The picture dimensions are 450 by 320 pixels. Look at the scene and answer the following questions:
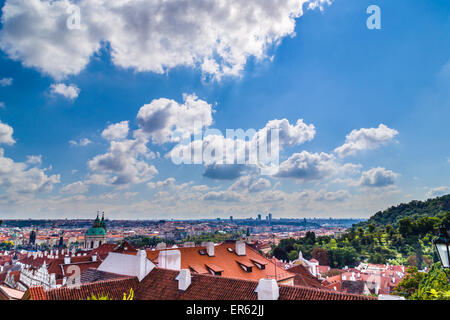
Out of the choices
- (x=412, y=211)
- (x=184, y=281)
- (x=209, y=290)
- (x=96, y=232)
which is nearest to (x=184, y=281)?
(x=184, y=281)

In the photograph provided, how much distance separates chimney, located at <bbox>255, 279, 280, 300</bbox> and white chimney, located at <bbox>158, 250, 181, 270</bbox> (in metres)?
6.03

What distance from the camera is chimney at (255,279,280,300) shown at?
25.3 ft

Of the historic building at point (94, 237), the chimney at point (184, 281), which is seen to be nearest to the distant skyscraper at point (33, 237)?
the historic building at point (94, 237)

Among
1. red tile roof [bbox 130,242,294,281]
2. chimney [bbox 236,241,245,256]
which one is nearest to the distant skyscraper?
red tile roof [bbox 130,242,294,281]

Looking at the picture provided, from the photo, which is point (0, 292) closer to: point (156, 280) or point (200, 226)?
point (156, 280)

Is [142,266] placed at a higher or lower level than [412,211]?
lower

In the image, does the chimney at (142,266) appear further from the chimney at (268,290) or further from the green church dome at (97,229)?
the green church dome at (97,229)

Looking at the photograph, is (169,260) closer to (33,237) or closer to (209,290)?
(209,290)

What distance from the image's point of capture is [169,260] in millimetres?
13164

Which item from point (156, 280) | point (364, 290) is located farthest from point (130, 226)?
point (156, 280)

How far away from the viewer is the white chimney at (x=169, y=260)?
12984mm

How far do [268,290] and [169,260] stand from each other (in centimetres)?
642

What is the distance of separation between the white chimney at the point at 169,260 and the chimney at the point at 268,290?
603 centimetres

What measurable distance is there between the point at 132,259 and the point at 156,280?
188cm
